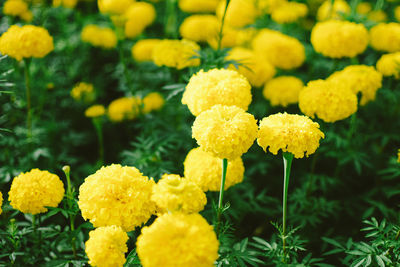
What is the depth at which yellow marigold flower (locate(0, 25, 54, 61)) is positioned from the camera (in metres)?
2.37

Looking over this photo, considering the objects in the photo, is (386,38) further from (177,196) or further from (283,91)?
(177,196)

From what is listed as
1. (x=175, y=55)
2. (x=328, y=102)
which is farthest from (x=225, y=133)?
(x=175, y=55)

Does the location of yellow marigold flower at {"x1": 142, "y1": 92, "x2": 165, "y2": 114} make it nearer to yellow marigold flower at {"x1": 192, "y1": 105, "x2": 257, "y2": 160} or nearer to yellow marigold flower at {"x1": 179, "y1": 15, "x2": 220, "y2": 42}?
yellow marigold flower at {"x1": 179, "y1": 15, "x2": 220, "y2": 42}

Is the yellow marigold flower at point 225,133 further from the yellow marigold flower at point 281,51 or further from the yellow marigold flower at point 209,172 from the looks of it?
the yellow marigold flower at point 281,51

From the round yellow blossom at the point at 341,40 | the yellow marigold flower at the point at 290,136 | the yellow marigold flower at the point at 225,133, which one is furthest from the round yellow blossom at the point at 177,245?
the round yellow blossom at the point at 341,40

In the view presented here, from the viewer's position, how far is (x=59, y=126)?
11.1 feet

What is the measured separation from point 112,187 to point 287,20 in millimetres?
3039

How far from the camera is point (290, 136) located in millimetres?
1691

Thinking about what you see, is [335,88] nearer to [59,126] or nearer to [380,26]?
[380,26]

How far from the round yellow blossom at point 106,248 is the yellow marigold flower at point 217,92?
0.86 meters

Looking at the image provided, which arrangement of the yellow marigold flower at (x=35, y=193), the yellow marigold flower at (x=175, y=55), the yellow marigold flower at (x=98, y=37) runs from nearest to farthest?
the yellow marigold flower at (x=35, y=193)
the yellow marigold flower at (x=175, y=55)
the yellow marigold flower at (x=98, y=37)

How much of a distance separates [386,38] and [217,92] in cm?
213

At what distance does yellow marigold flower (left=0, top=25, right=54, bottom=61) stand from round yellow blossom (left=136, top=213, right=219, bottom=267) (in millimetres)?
1721

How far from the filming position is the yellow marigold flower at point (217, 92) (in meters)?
2.02
